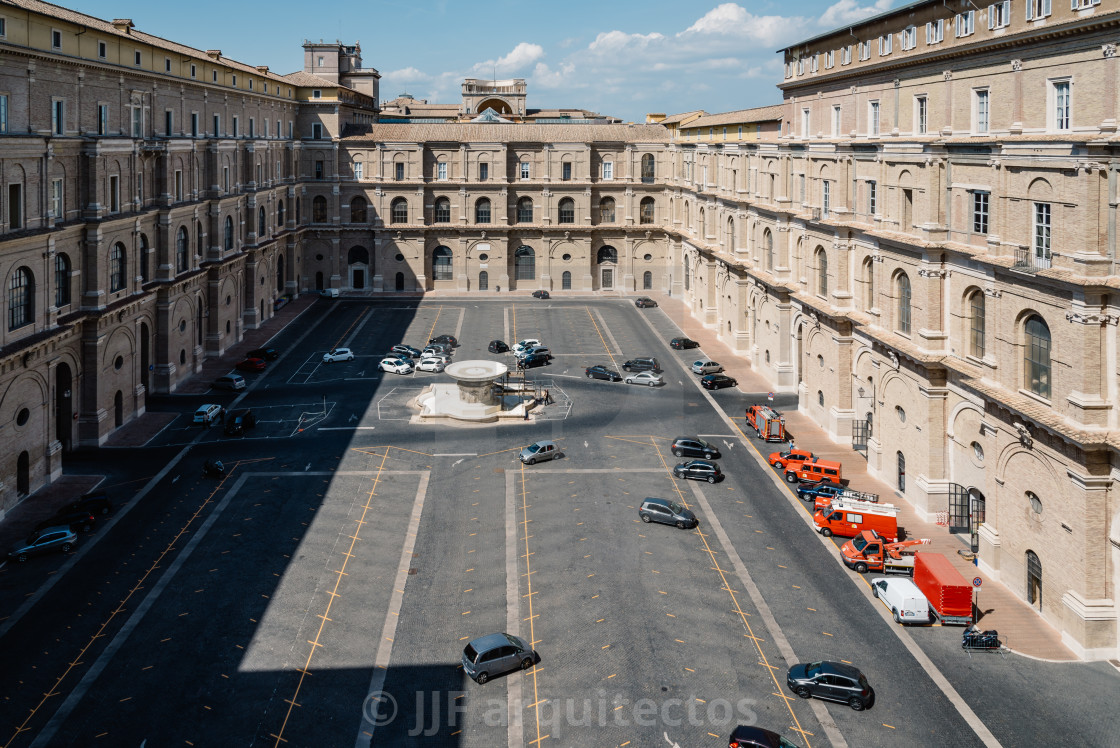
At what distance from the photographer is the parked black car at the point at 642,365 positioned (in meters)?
82.5

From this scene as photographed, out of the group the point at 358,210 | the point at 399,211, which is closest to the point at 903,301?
the point at 399,211

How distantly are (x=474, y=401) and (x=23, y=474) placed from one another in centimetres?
2908

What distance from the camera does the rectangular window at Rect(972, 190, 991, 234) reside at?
155ft

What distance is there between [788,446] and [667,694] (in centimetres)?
3138

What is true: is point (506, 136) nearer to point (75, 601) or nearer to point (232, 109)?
point (232, 109)

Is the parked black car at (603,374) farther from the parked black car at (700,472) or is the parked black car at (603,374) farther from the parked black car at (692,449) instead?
the parked black car at (700,472)

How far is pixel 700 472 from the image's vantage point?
56.8m

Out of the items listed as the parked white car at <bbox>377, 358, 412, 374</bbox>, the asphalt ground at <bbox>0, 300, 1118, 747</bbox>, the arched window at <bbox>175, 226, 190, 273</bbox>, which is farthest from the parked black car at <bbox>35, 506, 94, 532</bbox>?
the parked white car at <bbox>377, 358, 412, 374</bbox>

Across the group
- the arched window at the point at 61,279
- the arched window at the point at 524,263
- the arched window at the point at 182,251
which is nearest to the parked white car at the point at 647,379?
the arched window at the point at 182,251

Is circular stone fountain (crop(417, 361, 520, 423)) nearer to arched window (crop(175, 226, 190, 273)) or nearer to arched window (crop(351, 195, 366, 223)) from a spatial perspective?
arched window (crop(175, 226, 190, 273))

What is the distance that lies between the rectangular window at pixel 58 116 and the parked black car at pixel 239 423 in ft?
67.5

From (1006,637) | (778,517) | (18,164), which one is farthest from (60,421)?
(1006,637)

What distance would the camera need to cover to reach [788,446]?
A: 63.4m

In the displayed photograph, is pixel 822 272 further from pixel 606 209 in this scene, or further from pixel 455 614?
pixel 606 209
